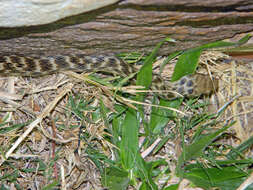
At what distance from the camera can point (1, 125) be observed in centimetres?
276

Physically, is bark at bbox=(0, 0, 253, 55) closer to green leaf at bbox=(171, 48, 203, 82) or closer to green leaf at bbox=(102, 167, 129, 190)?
green leaf at bbox=(171, 48, 203, 82)

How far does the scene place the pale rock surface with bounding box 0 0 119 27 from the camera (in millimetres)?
1756

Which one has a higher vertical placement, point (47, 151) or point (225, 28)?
point (225, 28)

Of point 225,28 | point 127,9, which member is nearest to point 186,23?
point 225,28

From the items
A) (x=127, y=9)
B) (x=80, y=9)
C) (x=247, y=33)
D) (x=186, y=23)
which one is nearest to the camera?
(x=80, y=9)

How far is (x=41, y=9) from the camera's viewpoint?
1815 millimetres

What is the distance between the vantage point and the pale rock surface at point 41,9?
1.76 metres

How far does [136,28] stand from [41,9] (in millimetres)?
722

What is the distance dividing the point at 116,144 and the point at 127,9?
4.12 ft

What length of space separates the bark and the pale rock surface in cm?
12

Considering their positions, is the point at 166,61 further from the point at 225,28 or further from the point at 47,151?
the point at 47,151

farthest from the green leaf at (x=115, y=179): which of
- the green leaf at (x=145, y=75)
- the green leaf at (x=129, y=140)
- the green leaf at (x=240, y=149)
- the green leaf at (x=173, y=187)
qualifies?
the green leaf at (x=240, y=149)

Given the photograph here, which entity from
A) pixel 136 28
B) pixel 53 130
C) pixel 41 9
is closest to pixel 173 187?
pixel 53 130

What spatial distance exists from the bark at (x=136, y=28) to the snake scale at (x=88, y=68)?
4.0 inches
